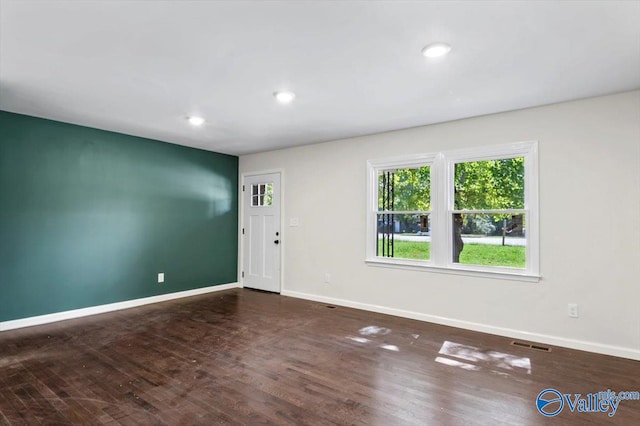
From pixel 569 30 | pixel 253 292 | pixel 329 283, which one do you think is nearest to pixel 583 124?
pixel 569 30

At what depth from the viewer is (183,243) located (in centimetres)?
576

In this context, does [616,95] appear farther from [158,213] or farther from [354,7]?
[158,213]

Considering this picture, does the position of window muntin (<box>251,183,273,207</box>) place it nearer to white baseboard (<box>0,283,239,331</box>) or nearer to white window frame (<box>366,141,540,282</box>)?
white baseboard (<box>0,283,239,331</box>)

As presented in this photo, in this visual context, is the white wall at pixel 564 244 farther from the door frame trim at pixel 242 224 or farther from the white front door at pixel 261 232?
the white front door at pixel 261 232

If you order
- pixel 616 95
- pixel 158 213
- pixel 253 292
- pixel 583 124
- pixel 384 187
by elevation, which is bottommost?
pixel 253 292

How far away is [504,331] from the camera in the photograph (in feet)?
12.6

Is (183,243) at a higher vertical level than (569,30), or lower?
lower

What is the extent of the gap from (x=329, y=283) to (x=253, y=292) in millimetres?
1531

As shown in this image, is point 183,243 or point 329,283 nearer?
point 329,283

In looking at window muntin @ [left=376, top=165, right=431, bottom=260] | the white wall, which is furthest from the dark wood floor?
window muntin @ [left=376, top=165, right=431, bottom=260]

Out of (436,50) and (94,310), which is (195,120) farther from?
(436,50)

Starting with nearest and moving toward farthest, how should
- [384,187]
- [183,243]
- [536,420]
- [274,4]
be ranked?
[274,4]
[536,420]
[384,187]
[183,243]

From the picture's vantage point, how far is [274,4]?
2.00m

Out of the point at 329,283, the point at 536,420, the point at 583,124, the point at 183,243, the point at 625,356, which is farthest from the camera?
the point at 183,243
